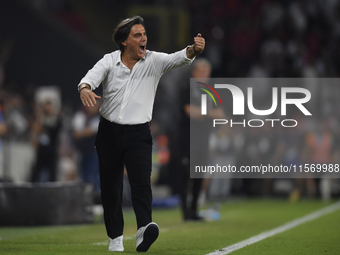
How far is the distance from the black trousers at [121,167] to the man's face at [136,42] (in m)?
0.61

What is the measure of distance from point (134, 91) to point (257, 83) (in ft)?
34.8

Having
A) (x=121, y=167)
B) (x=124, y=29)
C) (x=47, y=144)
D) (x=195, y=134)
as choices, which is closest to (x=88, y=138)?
(x=47, y=144)

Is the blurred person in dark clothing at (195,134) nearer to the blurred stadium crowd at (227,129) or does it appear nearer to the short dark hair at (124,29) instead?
the blurred stadium crowd at (227,129)

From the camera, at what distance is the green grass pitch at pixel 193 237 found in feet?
18.2

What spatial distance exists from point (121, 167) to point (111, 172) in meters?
0.11

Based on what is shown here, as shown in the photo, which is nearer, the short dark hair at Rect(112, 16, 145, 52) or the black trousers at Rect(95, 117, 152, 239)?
→ the black trousers at Rect(95, 117, 152, 239)

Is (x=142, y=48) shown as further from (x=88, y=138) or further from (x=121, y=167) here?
(x=88, y=138)

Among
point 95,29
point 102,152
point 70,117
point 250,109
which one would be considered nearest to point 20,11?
point 70,117

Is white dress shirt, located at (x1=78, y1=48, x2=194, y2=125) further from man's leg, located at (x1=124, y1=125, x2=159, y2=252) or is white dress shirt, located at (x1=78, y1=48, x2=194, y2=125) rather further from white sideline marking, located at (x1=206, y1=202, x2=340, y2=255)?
white sideline marking, located at (x1=206, y1=202, x2=340, y2=255)

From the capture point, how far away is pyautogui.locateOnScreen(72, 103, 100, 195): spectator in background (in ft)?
37.5

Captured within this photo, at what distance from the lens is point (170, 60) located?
5320mm

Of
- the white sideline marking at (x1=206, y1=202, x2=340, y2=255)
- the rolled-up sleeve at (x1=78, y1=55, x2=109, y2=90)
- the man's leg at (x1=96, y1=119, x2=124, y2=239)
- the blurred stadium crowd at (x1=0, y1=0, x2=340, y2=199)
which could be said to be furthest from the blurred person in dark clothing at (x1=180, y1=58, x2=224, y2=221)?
the rolled-up sleeve at (x1=78, y1=55, x2=109, y2=90)

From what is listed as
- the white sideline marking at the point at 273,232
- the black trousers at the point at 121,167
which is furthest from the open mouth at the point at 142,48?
the white sideline marking at the point at 273,232

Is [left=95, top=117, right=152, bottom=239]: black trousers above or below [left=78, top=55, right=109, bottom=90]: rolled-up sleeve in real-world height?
below
